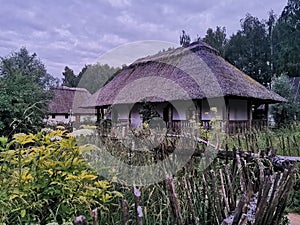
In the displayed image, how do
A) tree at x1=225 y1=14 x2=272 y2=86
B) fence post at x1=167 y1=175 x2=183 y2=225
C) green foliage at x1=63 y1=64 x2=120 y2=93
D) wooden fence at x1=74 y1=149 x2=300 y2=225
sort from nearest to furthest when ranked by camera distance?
wooden fence at x1=74 y1=149 x2=300 y2=225
fence post at x1=167 y1=175 x2=183 y2=225
tree at x1=225 y1=14 x2=272 y2=86
green foliage at x1=63 y1=64 x2=120 y2=93

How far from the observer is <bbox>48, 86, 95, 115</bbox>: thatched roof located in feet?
98.9

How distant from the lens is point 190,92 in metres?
12.6

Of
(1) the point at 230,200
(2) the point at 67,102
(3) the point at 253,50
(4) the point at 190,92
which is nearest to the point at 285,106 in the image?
(4) the point at 190,92

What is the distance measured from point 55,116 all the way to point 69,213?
30280 millimetres

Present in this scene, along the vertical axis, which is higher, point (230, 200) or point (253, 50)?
point (253, 50)

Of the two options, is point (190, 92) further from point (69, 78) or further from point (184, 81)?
point (69, 78)

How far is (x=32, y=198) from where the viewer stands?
1745mm

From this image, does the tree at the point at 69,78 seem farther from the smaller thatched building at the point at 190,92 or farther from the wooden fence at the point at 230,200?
the wooden fence at the point at 230,200

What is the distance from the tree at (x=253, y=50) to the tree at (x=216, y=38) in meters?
1.41

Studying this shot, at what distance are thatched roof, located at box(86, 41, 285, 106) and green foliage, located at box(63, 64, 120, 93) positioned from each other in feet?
93.7

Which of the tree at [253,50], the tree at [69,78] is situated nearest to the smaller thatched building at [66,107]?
the tree at [253,50]

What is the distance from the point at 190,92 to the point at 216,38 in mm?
19417

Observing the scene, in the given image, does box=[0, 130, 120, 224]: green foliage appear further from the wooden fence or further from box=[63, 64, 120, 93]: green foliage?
box=[63, 64, 120, 93]: green foliage

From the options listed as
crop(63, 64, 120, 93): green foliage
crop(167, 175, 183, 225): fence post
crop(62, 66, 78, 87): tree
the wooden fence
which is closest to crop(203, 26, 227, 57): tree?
crop(63, 64, 120, 93): green foliage
